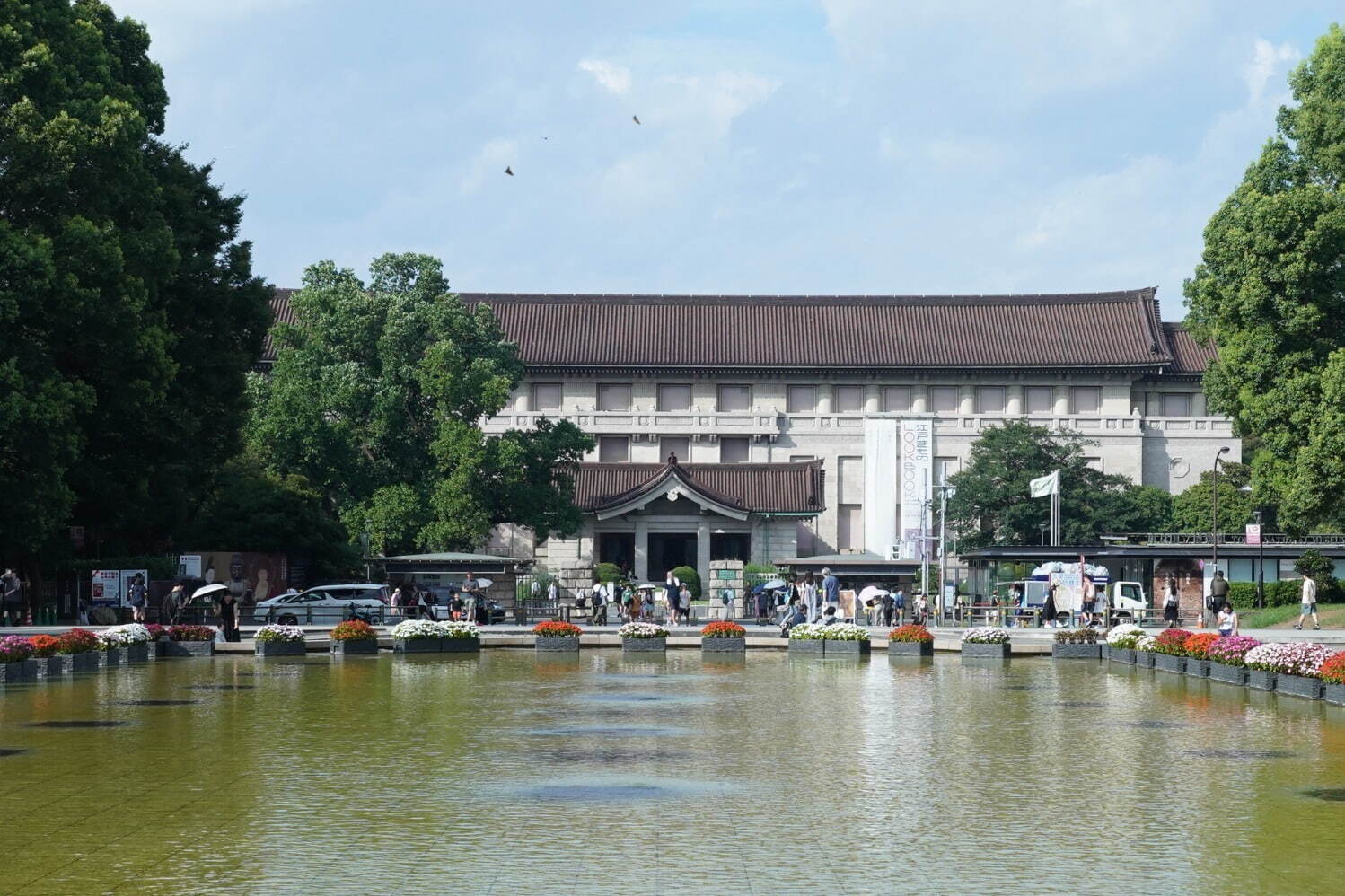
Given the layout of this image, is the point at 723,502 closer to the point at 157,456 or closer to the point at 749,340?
the point at 749,340

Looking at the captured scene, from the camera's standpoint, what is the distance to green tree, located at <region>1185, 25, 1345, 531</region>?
149 ft

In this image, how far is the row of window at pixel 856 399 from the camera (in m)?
86.6

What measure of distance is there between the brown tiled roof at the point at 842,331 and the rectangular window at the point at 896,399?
1563 mm

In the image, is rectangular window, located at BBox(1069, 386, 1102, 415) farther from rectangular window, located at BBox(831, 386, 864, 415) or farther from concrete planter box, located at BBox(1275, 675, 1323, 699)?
concrete planter box, located at BBox(1275, 675, 1323, 699)

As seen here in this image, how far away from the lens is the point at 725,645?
37.9m

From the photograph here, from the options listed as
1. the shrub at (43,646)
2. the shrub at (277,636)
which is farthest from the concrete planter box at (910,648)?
the shrub at (43,646)

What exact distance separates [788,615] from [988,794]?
30.3 m

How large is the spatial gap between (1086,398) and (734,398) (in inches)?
712

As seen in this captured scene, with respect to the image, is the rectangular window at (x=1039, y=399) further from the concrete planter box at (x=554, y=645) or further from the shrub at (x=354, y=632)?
the shrub at (x=354, y=632)

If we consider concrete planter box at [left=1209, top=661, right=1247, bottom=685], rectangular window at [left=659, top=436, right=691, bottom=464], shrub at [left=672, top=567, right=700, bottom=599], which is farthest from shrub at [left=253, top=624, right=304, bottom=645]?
rectangular window at [left=659, top=436, right=691, bottom=464]

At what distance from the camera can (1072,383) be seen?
283 feet

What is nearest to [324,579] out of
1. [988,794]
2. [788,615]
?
[788,615]

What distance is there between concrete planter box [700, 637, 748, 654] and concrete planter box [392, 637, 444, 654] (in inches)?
237

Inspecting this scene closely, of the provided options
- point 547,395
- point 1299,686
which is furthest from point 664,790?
point 547,395
